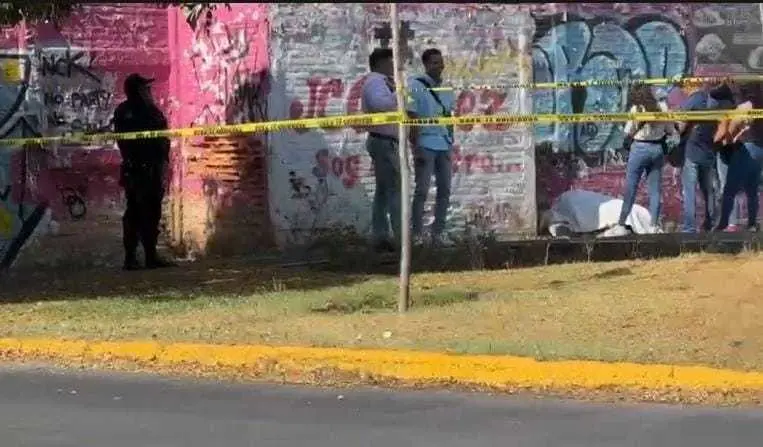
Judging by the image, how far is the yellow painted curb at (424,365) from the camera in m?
8.06

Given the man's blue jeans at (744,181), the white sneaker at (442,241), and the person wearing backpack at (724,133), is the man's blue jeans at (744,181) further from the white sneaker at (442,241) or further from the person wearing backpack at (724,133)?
the white sneaker at (442,241)

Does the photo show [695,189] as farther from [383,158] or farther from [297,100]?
[297,100]

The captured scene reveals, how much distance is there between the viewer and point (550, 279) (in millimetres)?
11422

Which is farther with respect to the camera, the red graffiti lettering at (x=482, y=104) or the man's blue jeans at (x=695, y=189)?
the red graffiti lettering at (x=482, y=104)

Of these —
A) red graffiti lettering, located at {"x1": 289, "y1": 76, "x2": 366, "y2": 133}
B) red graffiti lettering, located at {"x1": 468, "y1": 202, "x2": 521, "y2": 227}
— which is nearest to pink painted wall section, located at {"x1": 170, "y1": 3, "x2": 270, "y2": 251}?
red graffiti lettering, located at {"x1": 289, "y1": 76, "x2": 366, "y2": 133}

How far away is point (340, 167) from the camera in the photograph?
15.0 meters

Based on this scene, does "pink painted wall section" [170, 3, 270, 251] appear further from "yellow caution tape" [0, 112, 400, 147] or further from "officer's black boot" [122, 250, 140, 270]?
"officer's black boot" [122, 250, 140, 270]

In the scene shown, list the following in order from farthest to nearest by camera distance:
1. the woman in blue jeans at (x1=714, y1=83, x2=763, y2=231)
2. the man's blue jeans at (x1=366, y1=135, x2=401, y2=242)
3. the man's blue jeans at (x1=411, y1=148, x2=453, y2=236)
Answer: the woman in blue jeans at (x1=714, y1=83, x2=763, y2=231) < the man's blue jeans at (x1=411, y1=148, x2=453, y2=236) < the man's blue jeans at (x1=366, y1=135, x2=401, y2=242)

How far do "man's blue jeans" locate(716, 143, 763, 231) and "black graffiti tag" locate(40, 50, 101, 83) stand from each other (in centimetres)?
661

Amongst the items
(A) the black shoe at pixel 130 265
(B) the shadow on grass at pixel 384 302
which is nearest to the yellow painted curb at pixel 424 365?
(B) the shadow on grass at pixel 384 302

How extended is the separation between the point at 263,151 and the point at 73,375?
5978 mm

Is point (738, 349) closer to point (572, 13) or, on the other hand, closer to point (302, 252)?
point (302, 252)

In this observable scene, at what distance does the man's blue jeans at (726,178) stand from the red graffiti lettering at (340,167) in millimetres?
3815

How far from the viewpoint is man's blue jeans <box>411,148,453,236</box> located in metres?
13.9
